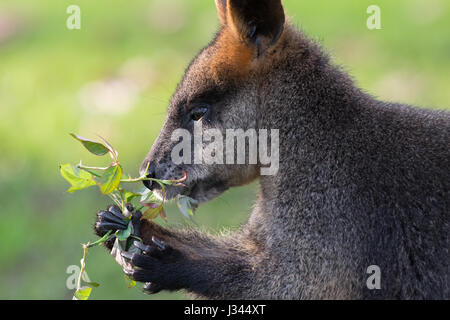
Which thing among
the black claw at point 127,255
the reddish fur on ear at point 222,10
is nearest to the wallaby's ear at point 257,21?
the reddish fur on ear at point 222,10

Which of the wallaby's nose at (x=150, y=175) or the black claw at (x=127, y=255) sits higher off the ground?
the wallaby's nose at (x=150, y=175)

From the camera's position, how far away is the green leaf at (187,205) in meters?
4.44

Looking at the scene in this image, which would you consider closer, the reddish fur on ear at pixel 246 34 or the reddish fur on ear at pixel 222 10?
the reddish fur on ear at pixel 246 34

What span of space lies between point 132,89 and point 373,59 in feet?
8.93

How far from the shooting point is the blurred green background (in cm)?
728

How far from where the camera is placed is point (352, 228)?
4.23 m

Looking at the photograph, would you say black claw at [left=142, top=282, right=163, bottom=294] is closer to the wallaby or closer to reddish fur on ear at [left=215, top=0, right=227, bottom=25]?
the wallaby

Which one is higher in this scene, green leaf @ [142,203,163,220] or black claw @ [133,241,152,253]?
green leaf @ [142,203,163,220]

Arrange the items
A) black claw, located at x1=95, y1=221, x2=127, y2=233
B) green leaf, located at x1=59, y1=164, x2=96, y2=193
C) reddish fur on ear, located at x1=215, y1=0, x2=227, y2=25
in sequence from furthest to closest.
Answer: reddish fur on ear, located at x1=215, y1=0, x2=227, y2=25, black claw, located at x1=95, y1=221, x2=127, y2=233, green leaf, located at x1=59, y1=164, x2=96, y2=193

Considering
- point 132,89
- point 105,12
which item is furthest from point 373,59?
point 105,12

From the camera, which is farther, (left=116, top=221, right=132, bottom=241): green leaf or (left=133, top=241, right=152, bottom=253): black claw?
(left=116, top=221, right=132, bottom=241): green leaf

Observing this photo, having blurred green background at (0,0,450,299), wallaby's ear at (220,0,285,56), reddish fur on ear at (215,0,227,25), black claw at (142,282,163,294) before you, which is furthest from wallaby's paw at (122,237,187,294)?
blurred green background at (0,0,450,299)

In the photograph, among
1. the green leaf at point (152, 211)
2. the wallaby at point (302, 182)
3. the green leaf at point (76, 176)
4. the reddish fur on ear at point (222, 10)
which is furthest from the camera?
the reddish fur on ear at point (222, 10)

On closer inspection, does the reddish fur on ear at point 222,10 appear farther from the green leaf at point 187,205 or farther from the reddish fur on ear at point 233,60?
the green leaf at point 187,205
